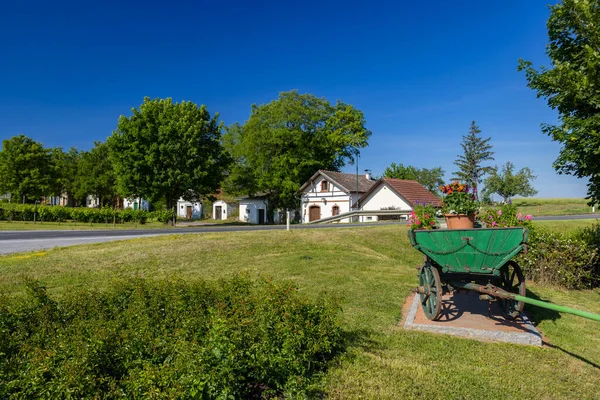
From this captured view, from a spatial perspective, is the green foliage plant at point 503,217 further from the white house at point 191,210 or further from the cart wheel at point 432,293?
the white house at point 191,210

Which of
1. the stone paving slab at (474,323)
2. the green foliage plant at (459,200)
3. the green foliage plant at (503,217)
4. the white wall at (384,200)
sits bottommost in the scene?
the stone paving slab at (474,323)

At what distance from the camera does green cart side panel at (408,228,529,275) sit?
5.71m

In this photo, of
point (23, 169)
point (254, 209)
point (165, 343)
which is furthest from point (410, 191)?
point (23, 169)

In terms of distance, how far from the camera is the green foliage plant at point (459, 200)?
6.88 m

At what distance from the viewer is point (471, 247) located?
592cm

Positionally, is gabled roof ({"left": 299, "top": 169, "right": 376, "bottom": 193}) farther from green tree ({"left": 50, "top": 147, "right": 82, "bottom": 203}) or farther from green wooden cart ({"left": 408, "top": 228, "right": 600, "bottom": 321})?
green wooden cart ({"left": 408, "top": 228, "right": 600, "bottom": 321})

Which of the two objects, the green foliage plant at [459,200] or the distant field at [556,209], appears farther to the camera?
the distant field at [556,209]

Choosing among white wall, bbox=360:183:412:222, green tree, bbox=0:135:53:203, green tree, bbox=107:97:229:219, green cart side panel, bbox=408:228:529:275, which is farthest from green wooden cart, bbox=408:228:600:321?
green tree, bbox=0:135:53:203

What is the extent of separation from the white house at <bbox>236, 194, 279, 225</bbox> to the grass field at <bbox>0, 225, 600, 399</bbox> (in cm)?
3456

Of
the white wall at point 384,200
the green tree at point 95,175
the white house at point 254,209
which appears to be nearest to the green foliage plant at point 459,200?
the white wall at point 384,200

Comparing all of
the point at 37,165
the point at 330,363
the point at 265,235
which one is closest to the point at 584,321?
the point at 330,363

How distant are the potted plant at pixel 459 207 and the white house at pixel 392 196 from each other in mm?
33196

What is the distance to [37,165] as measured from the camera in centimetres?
5212

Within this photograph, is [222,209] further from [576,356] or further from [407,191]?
[576,356]
